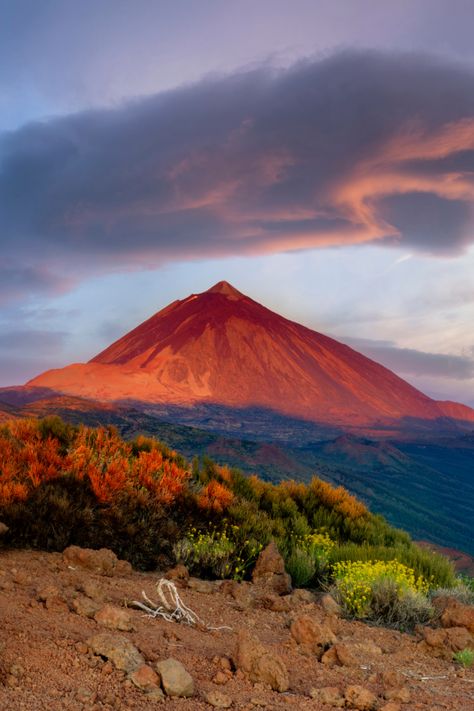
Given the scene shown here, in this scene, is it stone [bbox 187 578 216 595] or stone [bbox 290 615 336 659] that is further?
stone [bbox 187 578 216 595]

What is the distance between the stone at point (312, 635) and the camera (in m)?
5.39

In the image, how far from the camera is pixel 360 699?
14.0 feet

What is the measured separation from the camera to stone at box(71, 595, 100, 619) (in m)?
5.12

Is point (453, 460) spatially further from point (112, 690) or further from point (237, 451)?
point (112, 690)

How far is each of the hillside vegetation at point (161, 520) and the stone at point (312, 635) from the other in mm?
1742

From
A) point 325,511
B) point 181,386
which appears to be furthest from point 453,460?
point 325,511

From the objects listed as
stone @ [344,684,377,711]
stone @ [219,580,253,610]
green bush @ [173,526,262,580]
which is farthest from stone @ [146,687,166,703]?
green bush @ [173,526,262,580]

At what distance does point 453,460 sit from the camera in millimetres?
186625

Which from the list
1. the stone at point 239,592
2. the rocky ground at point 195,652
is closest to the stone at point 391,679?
the rocky ground at point 195,652

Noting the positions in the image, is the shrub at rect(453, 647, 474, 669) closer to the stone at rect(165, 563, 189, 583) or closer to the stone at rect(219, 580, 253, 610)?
the stone at rect(219, 580, 253, 610)

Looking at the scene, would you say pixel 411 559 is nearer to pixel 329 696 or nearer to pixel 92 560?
pixel 92 560

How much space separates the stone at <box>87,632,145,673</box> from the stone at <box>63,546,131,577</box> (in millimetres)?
2382

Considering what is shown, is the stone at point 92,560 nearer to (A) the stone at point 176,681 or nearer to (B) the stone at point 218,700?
(A) the stone at point 176,681

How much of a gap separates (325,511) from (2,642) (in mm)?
8399
